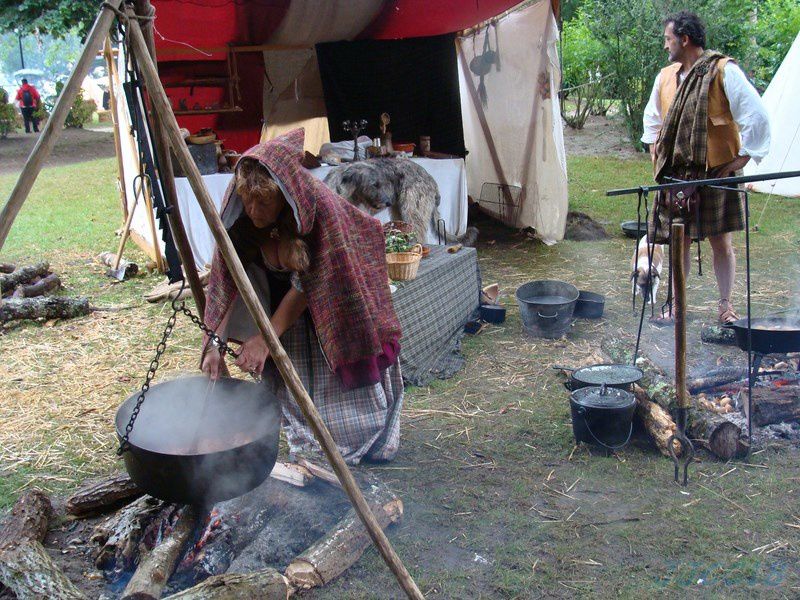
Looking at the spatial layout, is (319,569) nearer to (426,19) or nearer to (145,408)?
(145,408)

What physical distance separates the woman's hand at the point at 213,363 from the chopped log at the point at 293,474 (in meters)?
0.53

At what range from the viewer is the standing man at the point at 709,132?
4.46 m

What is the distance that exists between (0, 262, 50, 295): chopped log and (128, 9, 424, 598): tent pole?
497 centimetres

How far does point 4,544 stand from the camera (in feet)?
8.59

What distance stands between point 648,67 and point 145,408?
483 inches

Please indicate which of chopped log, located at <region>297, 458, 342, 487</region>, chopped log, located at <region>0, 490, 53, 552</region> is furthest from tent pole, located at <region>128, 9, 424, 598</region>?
chopped log, located at <region>0, 490, 53, 552</region>

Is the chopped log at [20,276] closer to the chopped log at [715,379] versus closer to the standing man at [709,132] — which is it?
the standing man at [709,132]

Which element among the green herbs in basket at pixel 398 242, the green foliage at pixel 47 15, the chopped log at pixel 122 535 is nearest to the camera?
the chopped log at pixel 122 535

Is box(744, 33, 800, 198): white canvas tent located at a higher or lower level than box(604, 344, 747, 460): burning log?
higher

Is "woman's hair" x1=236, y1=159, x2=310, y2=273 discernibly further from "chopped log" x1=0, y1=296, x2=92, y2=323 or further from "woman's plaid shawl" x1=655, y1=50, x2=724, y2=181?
"chopped log" x1=0, y1=296, x2=92, y2=323

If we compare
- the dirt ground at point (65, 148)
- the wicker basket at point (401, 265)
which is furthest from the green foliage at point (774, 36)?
the dirt ground at point (65, 148)

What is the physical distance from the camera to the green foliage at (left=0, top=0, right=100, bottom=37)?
1265cm

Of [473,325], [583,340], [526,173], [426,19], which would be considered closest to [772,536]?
[583,340]

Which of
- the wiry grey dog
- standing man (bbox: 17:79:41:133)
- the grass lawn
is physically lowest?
the grass lawn
